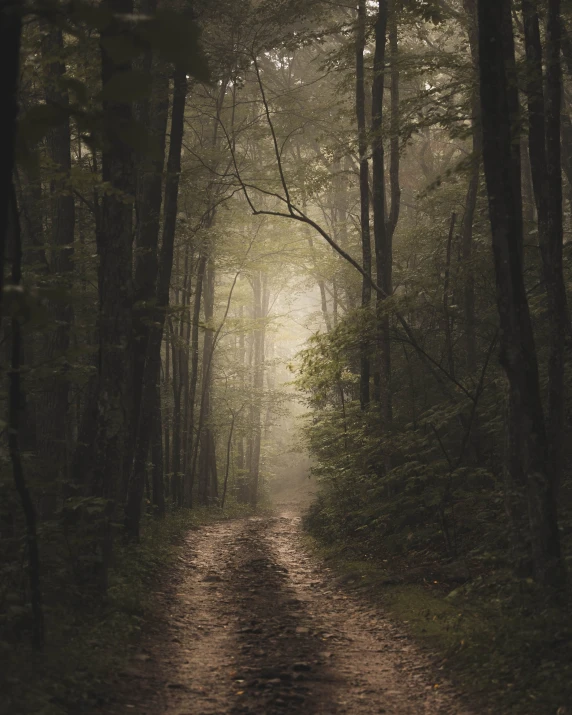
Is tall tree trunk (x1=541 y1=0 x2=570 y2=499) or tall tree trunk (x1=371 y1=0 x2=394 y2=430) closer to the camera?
tall tree trunk (x1=541 y1=0 x2=570 y2=499)

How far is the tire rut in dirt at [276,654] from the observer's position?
451 centimetres

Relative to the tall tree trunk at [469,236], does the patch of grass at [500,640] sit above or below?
below

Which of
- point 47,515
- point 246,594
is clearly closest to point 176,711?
point 246,594

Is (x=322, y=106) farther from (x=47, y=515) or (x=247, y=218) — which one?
(x=47, y=515)

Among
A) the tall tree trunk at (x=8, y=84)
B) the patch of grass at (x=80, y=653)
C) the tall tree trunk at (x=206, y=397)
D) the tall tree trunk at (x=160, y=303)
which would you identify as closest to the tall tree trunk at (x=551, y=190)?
the patch of grass at (x=80, y=653)

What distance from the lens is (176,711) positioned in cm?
434

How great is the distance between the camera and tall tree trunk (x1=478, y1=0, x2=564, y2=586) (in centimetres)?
568

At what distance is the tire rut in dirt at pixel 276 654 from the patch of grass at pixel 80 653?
1.06 meters

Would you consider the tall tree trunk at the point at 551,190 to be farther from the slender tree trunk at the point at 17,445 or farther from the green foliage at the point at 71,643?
the slender tree trunk at the point at 17,445

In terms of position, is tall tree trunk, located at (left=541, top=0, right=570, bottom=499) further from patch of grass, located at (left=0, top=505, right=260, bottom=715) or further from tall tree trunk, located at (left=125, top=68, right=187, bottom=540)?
tall tree trunk, located at (left=125, top=68, right=187, bottom=540)

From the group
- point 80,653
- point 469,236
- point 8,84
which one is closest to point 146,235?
point 469,236

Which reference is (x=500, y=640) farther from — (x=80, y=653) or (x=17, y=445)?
(x=17, y=445)

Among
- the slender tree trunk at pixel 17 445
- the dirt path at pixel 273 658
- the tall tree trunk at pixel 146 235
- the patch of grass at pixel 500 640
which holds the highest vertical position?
the tall tree trunk at pixel 146 235

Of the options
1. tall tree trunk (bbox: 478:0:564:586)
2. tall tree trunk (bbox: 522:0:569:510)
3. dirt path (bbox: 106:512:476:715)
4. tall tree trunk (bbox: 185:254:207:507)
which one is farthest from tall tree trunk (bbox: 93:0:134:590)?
tall tree trunk (bbox: 185:254:207:507)
